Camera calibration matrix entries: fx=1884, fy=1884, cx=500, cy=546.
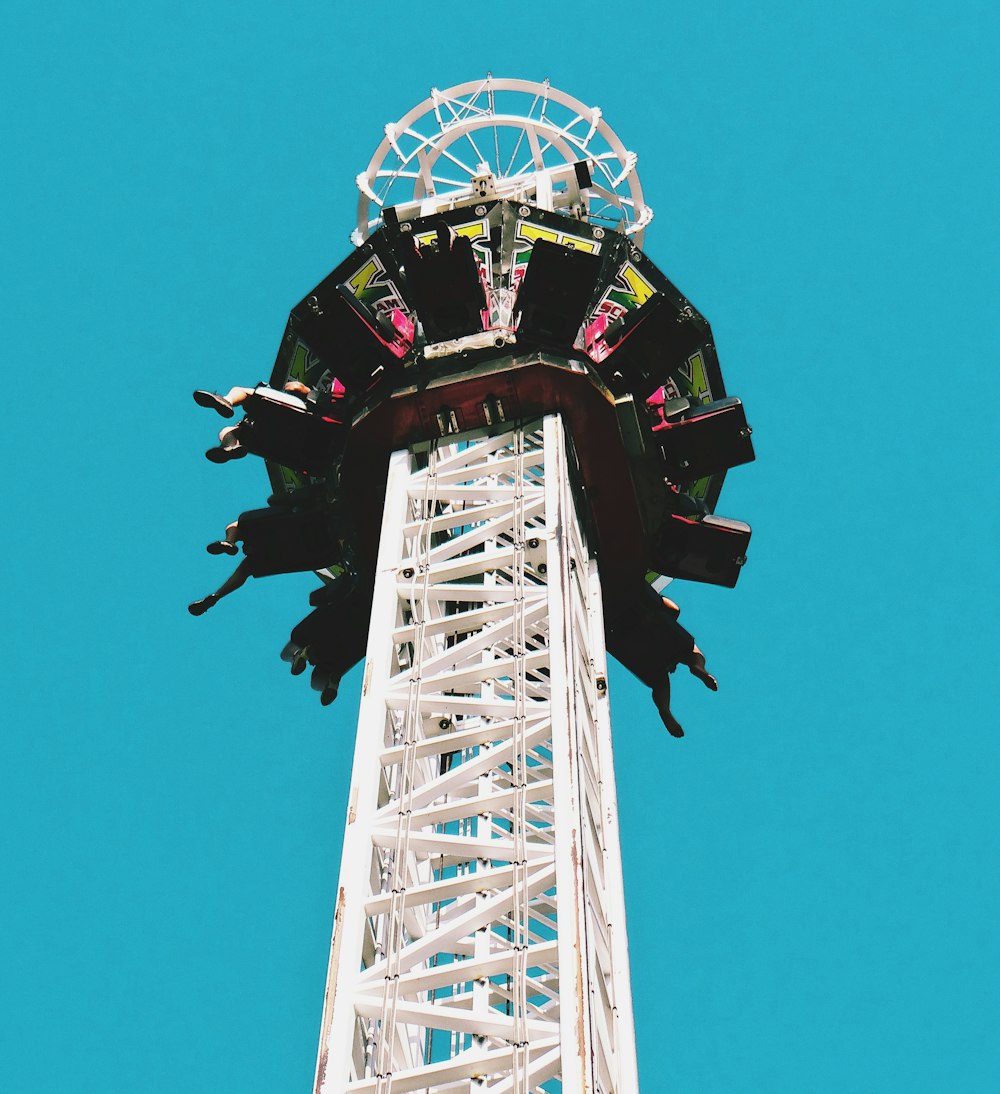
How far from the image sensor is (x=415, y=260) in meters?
29.5

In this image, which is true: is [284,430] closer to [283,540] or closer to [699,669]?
[283,540]

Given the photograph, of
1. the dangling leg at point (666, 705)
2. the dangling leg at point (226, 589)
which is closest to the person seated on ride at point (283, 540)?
the dangling leg at point (226, 589)

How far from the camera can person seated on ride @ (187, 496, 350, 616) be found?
99.7 ft

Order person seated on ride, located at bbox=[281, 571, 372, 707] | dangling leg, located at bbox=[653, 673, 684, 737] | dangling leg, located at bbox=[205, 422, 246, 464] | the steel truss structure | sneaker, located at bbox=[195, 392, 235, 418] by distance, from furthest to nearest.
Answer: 1. dangling leg, located at bbox=[653, 673, 684, 737]
2. person seated on ride, located at bbox=[281, 571, 372, 707]
3. dangling leg, located at bbox=[205, 422, 246, 464]
4. sneaker, located at bbox=[195, 392, 235, 418]
5. the steel truss structure

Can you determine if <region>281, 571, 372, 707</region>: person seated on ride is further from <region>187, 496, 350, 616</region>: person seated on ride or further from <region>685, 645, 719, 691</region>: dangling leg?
<region>685, 645, 719, 691</region>: dangling leg

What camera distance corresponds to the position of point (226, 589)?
30.0m

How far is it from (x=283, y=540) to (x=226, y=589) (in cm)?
125

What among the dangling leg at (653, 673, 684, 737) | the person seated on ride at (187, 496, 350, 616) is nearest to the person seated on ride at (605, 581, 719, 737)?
the dangling leg at (653, 673, 684, 737)

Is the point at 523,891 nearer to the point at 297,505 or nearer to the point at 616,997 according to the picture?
the point at 616,997

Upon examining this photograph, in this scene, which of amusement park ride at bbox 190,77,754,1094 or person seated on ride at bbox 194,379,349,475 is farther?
person seated on ride at bbox 194,379,349,475

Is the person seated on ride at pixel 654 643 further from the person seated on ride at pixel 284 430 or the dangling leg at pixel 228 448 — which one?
the dangling leg at pixel 228 448

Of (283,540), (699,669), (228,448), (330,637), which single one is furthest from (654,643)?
(228,448)

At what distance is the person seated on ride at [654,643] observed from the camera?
1221 inches

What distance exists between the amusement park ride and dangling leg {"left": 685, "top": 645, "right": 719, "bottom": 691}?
32 cm
